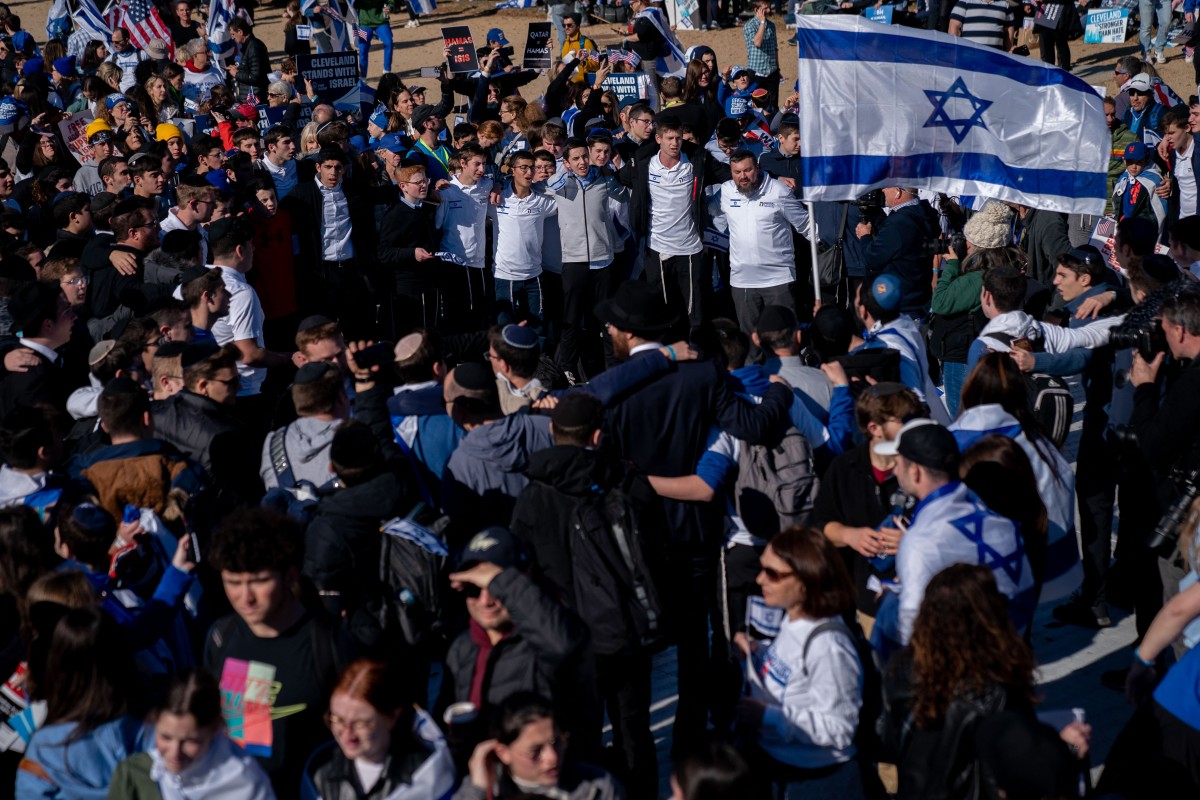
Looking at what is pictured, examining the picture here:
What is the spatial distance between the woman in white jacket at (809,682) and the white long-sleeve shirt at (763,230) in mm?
5874

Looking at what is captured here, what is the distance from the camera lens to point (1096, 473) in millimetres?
7008

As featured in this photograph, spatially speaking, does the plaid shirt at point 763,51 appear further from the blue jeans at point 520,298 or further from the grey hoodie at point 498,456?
the grey hoodie at point 498,456

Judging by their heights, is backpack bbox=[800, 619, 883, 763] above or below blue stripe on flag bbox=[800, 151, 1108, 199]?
below

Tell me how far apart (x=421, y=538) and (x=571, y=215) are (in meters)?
6.03

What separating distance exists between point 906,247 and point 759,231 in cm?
122

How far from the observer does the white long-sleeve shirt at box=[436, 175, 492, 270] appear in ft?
35.0

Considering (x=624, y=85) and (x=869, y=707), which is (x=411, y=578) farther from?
(x=624, y=85)

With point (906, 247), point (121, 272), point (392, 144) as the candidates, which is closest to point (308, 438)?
point (121, 272)

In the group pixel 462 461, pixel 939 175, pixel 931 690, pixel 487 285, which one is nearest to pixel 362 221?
pixel 487 285

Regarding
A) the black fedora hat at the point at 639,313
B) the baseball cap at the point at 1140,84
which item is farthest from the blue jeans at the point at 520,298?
the baseball cap at the point at 1140,84

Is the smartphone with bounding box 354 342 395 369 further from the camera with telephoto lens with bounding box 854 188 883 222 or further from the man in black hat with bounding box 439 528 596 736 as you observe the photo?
the camera with telephoto lens with bounding box 854 188 883 222

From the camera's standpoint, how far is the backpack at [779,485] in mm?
5750

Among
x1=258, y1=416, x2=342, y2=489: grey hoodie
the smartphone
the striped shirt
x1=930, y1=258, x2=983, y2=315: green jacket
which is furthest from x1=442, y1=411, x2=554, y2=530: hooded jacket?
the striped shirt

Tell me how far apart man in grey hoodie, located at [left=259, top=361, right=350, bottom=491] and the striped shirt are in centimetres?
1594
